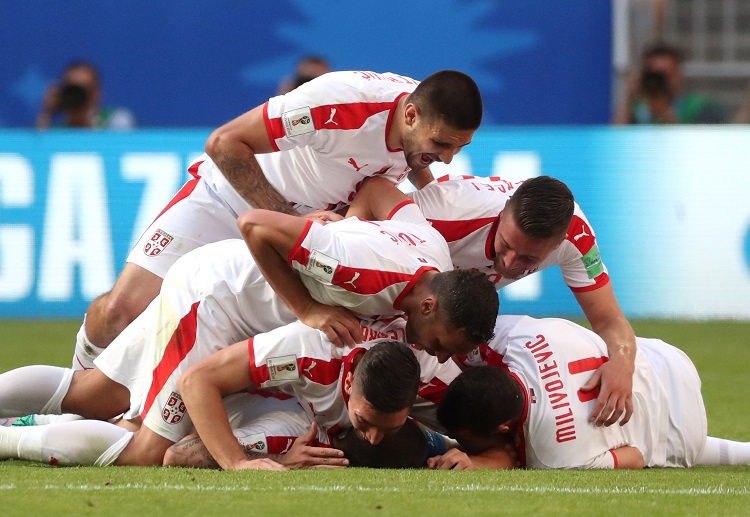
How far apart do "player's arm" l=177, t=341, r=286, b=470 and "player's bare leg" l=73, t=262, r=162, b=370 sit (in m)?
1.40

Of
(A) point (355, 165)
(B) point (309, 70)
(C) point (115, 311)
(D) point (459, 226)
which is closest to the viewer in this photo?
(D) point (459, 226)

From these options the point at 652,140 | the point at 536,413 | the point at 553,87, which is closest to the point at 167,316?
the point at 536,413

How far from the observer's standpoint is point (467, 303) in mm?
5453

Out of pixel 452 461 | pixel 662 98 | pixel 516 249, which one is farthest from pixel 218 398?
pixel 662 98

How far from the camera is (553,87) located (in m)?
14.5

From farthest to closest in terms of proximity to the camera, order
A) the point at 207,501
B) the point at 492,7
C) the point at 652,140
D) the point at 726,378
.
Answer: the point at 492,7
the point at 652,140
the point at 726,378
the point at 207,501

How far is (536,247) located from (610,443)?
94 cm

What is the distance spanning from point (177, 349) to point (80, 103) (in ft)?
24.3

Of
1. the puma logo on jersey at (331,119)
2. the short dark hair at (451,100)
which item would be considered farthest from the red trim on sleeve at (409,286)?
the puma logo on jersey at (331,119)

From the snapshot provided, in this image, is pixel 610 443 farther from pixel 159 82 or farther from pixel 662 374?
pixel 159 82

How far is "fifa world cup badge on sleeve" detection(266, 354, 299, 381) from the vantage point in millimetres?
5617

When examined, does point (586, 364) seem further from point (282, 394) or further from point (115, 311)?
point (115, 311)

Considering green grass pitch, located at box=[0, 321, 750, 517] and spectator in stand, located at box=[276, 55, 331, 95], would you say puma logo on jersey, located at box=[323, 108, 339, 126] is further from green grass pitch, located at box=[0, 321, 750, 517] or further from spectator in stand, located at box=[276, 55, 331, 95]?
spectator in stand, located at box=[276, 55, 331, 95]

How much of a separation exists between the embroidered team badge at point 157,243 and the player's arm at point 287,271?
62.4 inches
